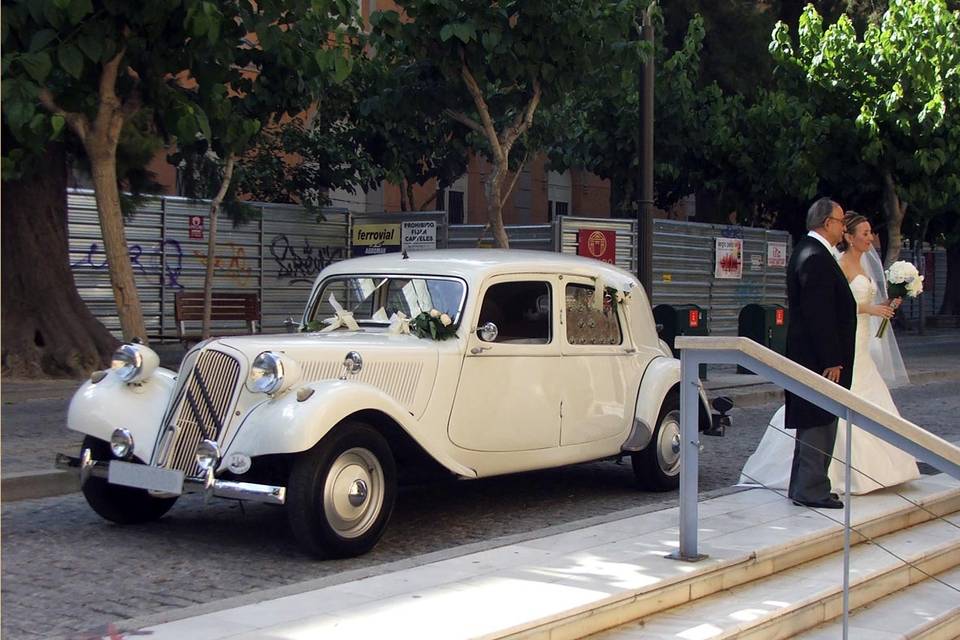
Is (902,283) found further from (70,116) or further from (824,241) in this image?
(70,116)

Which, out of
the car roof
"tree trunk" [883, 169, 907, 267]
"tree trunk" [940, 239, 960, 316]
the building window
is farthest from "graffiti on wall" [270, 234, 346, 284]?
"tree trunk" [940, 239, 960, 316]

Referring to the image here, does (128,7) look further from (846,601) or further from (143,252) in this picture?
(143,252)

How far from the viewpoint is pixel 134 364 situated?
7.20 metres

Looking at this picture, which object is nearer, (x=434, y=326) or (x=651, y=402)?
(x=434, y=326)

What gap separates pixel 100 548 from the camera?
6.92m

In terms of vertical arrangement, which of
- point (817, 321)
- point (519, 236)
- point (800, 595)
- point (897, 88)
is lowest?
point (800, 595)

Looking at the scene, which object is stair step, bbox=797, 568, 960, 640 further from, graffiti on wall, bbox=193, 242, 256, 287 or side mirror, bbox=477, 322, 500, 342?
graffiti on wall, bbox=193, 242, 256, 287

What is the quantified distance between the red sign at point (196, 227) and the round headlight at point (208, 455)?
15.1 m

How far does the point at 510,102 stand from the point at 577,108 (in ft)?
37.0

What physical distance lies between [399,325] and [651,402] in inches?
82.3

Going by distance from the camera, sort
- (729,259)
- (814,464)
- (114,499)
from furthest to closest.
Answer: (729,259), (814,464), (114,499)

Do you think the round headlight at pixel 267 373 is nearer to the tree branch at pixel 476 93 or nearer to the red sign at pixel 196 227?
the tree branch at pixel 476 93

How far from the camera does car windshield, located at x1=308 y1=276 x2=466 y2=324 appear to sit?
7844 millimetres

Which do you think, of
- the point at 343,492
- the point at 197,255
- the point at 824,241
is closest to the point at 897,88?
the point at 197,255
